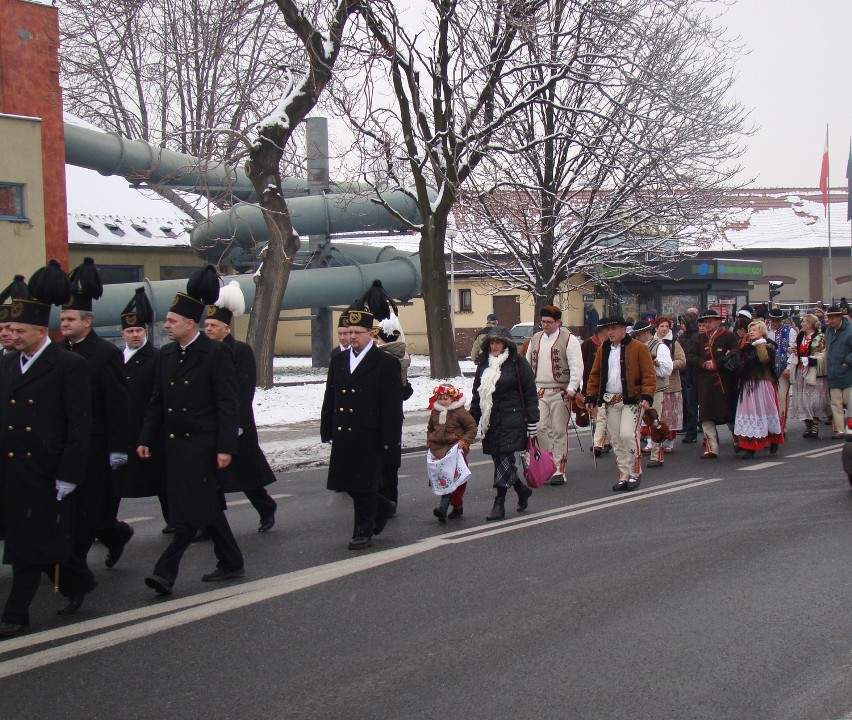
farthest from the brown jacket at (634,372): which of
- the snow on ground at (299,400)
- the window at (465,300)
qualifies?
the window at (465,300)

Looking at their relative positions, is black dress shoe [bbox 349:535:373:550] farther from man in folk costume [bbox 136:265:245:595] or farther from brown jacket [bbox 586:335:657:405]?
brown jacket [bbox 586:335:657:405]

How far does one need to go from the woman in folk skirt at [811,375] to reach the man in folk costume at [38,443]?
11.8 m

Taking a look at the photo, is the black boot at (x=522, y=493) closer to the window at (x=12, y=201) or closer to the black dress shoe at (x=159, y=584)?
the black dress shoe at (x=159, y=584)

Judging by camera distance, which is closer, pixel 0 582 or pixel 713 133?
pixel 0 582

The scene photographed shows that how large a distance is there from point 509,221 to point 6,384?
21287 millimetres

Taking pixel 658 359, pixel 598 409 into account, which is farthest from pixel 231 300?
pixel 658 359

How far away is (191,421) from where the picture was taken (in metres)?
6.52

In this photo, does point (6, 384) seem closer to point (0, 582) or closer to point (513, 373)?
point (0, 582)

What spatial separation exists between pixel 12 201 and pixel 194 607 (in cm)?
1950

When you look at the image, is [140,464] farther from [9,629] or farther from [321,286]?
[321,286]

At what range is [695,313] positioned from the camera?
15.8 m

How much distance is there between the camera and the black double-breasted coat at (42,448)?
223 inches

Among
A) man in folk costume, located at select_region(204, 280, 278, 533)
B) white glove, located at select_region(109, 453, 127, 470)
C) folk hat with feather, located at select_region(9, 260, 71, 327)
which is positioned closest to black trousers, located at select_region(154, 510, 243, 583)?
white glove, located at select_region(109, 453, 127, 470)

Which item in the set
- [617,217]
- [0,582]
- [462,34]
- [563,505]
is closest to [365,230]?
[617,217]
